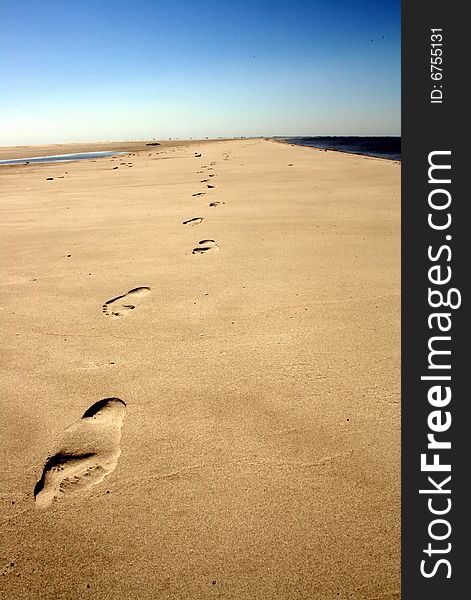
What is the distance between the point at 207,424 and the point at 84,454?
0.53 meters

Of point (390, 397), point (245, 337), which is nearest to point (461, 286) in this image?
point (390, 397)

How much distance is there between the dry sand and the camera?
43.9 inches

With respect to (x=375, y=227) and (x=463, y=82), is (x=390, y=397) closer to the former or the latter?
(x=463, y=82)

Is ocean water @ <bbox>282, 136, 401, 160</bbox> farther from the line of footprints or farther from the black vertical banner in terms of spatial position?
the line of footprints

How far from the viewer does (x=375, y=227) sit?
4453 millimetres

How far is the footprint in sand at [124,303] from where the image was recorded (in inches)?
105

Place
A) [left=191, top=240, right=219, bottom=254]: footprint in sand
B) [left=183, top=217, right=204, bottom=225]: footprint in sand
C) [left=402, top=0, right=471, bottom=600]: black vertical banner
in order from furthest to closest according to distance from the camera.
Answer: [left=183, top=217, right=204, bottom=225]: footprint in sand < [left=191, top=240, right=219, bottom=254]: footprint in sand < [left=402, top=0, right=471, bottom=600]: black vertical banner

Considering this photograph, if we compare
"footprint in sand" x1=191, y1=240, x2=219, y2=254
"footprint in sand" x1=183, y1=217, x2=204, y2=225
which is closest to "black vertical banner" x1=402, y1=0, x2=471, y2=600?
"footprint in sand" x1=191, y1=240, x2=219, y2=254

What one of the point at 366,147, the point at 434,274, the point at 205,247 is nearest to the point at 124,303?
the point at 205,247

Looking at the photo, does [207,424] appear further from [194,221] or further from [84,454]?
[194,221]

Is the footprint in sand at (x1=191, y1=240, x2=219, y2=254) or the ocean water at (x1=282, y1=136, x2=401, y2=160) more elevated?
the ocean water at (x1=282, y1=136, x2=401, y2=160)

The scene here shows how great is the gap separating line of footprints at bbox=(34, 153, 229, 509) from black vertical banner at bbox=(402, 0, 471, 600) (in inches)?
44.1

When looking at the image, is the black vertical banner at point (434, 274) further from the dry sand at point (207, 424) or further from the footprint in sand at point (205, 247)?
the footprint in sand at point (205, 247)

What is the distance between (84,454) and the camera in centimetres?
150
